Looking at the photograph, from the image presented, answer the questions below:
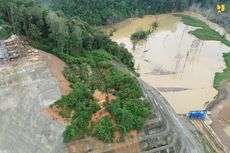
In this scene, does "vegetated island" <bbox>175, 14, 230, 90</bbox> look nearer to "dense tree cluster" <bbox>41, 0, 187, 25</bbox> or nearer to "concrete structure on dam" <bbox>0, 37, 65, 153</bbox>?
"dense tree cluster" <bbox>41, 0, 187, 25</bbox>

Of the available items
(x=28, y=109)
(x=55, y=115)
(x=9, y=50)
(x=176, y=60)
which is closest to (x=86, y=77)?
(x=55, y=115)

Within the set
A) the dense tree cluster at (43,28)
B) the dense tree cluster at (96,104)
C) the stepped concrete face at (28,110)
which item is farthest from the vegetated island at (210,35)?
the stepped concrete face at (28,110)

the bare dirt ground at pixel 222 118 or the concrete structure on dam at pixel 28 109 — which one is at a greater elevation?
the concrete structure on dam at pixel 28 109

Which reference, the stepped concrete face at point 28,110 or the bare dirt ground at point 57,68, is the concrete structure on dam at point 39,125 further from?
the bare dirt ground at point 57,68

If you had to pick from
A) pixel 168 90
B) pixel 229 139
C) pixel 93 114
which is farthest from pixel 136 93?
pixel 168 90

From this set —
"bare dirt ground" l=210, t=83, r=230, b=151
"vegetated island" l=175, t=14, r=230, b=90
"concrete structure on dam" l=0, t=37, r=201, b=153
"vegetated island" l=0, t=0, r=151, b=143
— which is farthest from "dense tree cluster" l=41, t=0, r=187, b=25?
"concrete structure on dam" l=0, t=37, r=201, b=153

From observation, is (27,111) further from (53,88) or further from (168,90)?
(168,90)

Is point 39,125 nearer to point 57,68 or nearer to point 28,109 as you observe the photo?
point 28,109
